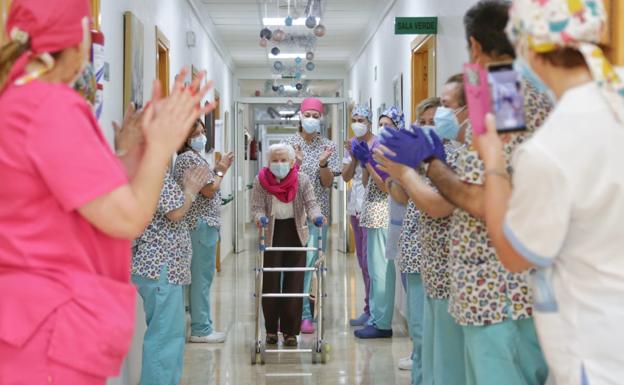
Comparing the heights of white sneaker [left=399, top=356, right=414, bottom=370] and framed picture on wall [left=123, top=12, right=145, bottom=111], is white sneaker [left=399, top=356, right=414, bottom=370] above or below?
below

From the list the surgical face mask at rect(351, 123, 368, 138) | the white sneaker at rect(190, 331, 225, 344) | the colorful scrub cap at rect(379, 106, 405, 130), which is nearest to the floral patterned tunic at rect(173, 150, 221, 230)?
the white sneaker at rect(190, 331, 225, 344)

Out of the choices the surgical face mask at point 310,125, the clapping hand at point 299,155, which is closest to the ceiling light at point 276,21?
the surgical face mask at point 310,125

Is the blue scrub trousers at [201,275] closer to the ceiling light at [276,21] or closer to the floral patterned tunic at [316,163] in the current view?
the floral patterned tunic at [316,163]

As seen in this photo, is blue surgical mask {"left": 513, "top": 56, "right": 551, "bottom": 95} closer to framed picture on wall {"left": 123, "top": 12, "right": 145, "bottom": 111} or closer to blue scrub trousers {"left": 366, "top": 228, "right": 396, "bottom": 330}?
framed picture on wall {"left": 123, "top": 12, "right": 145, "bottom": 111}

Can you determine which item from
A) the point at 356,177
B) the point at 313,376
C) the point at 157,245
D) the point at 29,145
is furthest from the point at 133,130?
the point at 356,177

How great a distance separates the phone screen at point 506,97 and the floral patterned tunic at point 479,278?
42cm

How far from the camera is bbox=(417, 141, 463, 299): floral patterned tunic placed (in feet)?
10.0

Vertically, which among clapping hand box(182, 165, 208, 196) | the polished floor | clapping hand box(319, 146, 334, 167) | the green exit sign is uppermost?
the green exit sign

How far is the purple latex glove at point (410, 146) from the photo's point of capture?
2.48 meters

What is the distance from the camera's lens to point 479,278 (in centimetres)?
231

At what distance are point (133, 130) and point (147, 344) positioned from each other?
86.0 inches

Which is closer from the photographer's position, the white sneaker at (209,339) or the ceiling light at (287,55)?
the white sneaker at (209,339)

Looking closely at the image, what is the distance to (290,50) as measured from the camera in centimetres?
1241

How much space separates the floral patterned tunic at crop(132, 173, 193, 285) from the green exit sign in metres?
2.33
